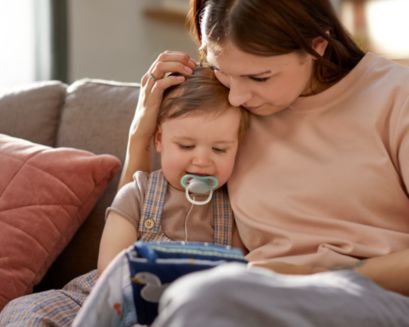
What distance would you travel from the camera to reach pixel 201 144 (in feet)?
4.52

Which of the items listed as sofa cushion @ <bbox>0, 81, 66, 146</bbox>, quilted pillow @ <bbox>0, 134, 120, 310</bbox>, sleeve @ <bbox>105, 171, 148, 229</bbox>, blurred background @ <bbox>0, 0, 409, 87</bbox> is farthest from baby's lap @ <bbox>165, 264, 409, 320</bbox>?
blurred background @ <bbox>0, 0, 409, 87</bbox>

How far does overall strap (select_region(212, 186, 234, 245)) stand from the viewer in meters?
1.45

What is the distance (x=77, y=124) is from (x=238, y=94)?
26.5 inches

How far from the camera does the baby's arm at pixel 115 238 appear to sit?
4.59 ft

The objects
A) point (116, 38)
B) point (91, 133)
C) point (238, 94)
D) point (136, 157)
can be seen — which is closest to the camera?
point (238, 94)

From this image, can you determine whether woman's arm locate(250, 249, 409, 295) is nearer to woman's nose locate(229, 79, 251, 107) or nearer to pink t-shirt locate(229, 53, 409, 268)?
pink t-shirt locate(229, 53, 409, 268)

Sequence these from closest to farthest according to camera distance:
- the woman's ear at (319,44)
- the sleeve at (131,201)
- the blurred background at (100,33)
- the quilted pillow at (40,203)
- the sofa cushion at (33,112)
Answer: the woman's ear at (319,44)
the sleeve at (131,201)
the quilted pillow at (40,203)
the sofa cushion at (33,112)
the blurred background at (100,33)

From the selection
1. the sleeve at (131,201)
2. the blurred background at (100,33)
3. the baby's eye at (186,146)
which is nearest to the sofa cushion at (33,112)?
the sleeve at (131,201)

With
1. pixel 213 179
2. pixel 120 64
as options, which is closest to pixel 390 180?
pixel 213 179

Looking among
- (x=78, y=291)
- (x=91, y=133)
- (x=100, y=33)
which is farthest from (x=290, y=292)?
(x=100, y=33)

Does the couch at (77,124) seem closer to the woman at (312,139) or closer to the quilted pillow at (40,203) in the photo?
the quilted pillow at (40,203)

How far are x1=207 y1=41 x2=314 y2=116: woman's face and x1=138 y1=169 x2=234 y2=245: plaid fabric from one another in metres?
0.22

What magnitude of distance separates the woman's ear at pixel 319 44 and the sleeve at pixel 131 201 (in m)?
0.45

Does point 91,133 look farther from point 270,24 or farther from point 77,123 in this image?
point 270,24
